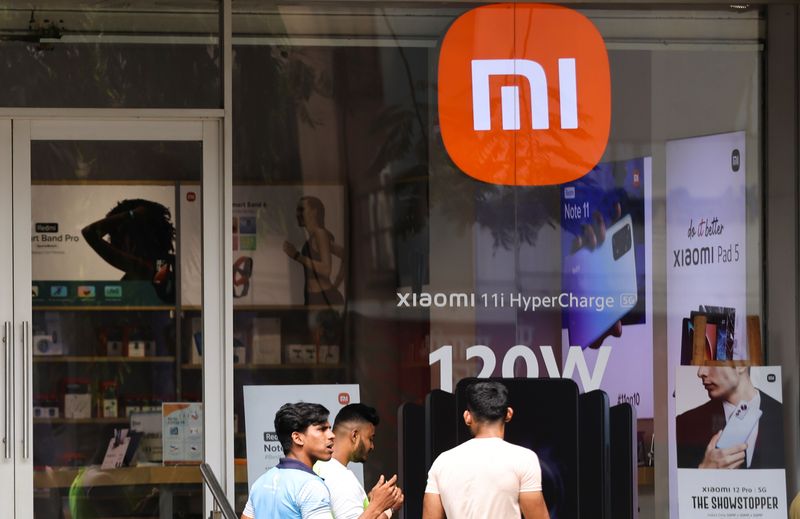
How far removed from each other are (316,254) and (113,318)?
48.5 inches

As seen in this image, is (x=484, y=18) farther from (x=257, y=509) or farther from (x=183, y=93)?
(x=257, y=509)

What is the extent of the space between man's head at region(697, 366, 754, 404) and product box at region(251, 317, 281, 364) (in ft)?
8.19

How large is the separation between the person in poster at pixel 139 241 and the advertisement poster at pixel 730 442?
309 cm

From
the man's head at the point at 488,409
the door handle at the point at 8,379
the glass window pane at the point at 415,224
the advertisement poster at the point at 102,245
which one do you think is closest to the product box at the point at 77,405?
the door handle at the point at 8,379

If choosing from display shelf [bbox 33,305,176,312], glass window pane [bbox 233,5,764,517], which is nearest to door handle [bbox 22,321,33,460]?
display shelf [bbox 33,305,176,312]

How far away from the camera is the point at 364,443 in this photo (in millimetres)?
7602

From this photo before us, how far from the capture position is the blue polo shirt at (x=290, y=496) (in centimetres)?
557

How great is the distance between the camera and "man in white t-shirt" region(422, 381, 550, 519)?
240 inches

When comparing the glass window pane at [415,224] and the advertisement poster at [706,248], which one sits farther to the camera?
the advertisement poster at [706,248]

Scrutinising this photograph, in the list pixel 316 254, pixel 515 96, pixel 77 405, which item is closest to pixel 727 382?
pixel 515 96

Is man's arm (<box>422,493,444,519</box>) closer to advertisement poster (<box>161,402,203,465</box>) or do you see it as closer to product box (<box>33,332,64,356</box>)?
advertisement poster (<box>161,402,203,465</box>)

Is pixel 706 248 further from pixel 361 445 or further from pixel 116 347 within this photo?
pixel 116 347

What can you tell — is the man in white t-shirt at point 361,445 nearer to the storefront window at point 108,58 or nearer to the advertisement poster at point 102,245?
the advertisement poster at point 102,245

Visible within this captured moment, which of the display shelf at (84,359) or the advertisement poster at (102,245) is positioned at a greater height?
the advertisement poster at (102,245)
